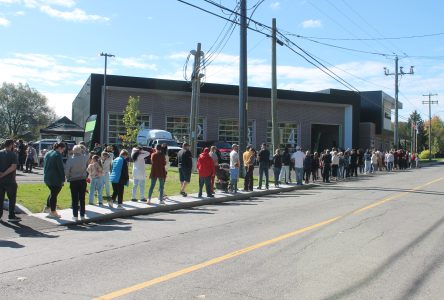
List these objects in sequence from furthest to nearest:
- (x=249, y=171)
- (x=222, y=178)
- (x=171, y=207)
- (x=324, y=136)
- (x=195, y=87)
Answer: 1. (x=324, y=136)
2. (x=195, y=87)
3. (x=249, y=171)
4. (x=222, y=178)
5. (x=171, y=207)

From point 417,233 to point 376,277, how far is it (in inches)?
149

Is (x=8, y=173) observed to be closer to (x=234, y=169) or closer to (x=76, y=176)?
(x=76, y=176)

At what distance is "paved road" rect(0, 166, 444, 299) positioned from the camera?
6.01 m

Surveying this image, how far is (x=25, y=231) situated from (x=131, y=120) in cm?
3113

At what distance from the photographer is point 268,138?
50.8m

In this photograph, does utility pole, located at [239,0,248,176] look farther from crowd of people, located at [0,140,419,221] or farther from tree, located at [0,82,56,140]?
tree, located at [0,82,56,140]

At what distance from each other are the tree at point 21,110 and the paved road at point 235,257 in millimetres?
97014

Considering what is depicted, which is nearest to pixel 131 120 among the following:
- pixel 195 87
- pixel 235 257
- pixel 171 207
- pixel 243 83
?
pixel 195 87

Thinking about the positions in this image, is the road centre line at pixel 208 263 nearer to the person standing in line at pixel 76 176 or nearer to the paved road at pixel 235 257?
the paved road at pixel 235 257

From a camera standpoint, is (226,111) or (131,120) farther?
(226,111)

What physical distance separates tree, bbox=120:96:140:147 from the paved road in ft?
94.0

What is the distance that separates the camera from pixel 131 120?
4081 cm

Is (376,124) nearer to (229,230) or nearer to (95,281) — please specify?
(229,230)

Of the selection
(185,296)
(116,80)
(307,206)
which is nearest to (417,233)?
(307,206)
